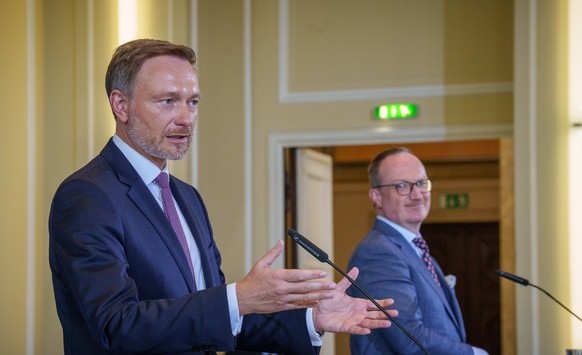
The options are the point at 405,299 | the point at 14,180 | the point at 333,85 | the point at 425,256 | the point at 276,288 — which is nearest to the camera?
the point at 276,288

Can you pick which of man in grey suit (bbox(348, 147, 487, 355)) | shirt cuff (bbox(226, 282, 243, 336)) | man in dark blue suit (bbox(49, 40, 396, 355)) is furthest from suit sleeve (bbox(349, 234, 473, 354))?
shirt cuff (bbox(226, 282, 243, 336))

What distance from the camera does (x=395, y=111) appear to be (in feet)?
17.4

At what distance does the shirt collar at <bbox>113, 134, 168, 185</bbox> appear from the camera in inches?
79.6

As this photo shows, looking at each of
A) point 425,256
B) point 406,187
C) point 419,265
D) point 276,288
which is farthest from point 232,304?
point 406,187

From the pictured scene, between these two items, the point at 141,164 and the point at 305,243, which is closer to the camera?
the point at 305,243

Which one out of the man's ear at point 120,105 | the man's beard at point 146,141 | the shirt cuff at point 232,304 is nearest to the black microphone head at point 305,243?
the shirt cuff at point 232,304

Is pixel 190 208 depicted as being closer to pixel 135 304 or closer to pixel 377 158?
pixel 135 304

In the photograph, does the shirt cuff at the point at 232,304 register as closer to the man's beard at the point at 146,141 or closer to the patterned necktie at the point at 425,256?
the man's beard at the point at 146,141

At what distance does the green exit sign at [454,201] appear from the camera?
9000mm

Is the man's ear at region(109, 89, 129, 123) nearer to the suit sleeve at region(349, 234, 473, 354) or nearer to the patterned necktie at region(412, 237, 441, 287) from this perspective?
the suit sleeve at region(349, 234, 473, 354)

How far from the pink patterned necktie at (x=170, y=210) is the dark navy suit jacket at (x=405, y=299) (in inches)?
43.9

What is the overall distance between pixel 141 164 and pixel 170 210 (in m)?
0.13

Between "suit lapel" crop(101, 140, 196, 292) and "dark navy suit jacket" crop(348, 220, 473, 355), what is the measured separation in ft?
3.80

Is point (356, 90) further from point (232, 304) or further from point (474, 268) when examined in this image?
point (474, 268)
